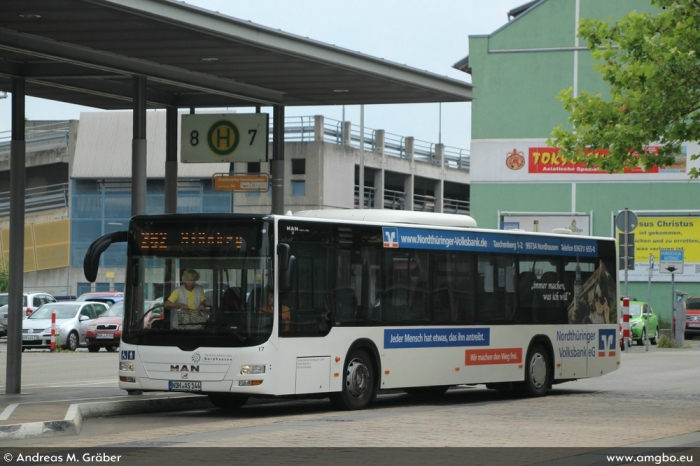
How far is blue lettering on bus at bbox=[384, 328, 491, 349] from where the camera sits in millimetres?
18625

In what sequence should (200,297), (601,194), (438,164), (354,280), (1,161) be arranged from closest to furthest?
(200,297)
(354,280)
(601,194)
(1,161)
(438,164)

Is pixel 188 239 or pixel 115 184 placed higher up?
pixel 115 184

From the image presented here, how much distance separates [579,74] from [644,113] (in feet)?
102

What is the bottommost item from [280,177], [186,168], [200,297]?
[200,297]

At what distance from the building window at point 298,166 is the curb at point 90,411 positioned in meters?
48.2

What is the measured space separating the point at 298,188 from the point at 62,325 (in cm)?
2864

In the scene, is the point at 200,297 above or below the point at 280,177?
below

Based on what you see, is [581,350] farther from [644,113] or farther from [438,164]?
[438,164]

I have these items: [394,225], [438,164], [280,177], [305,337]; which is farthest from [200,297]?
[438,164]

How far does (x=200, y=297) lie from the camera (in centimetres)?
1680

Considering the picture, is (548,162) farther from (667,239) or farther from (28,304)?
(28,304)

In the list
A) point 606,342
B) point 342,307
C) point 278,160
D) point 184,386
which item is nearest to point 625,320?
point 606,342

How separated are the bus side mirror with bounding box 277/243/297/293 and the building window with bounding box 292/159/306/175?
164 feet

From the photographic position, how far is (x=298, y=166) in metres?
67.1
